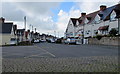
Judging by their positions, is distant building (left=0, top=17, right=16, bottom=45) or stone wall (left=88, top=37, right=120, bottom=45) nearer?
stone wall (left=88, top=37, right=120, bottom=45)

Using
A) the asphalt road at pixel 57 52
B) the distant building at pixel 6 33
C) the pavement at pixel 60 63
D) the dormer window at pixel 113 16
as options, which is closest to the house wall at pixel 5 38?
the distant building at pixel 6 33

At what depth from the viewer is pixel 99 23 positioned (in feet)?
169

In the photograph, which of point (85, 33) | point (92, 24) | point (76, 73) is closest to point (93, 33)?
point (92, 24)

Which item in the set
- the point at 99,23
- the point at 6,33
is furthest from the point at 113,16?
the point at 6,33

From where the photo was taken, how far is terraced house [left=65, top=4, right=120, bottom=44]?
1727 inches

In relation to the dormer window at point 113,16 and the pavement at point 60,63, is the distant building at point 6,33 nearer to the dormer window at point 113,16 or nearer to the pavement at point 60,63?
the dormer window at point 113,16

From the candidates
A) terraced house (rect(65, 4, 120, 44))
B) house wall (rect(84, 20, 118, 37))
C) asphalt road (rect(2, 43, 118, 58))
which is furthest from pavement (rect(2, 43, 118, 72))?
terraced house (rect(65, 4, 120, 44))

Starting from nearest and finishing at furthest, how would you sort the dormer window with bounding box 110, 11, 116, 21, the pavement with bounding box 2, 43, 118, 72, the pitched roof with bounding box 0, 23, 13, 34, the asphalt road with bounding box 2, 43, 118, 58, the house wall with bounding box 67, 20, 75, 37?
the pavement with bounding box 2, 43, 118, 72 → the asphalt road with bounding box 2, 43, 118, 58 → the dormer window with bounding box 110, 11, 116, 21 → the pitched roof with bounding box 0, 23, 13, 34 → the house wall with bounding box 67, 20, 75, 37

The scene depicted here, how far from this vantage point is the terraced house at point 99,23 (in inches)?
1727

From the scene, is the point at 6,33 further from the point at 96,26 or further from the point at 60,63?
the point at 60,63

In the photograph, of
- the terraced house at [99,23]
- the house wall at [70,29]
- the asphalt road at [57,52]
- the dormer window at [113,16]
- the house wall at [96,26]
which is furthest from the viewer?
the house wall at [70,29]

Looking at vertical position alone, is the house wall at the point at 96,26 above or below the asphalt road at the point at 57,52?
above

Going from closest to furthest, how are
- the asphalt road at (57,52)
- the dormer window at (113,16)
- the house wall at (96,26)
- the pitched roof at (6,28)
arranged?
the asphalt road at (57,52) < the dormer window at (113,16) < the house wall at (96,26) < the pitched roof at (6,28)

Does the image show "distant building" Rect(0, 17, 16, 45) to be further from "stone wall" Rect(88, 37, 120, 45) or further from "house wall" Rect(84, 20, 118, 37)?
"stone wall" Rect(88, 37, 120, 45)
